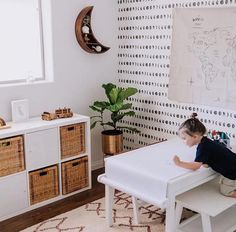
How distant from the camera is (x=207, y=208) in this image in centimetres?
235

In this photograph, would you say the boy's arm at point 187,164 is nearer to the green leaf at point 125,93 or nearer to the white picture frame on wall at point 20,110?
the green leaf at point 125,93

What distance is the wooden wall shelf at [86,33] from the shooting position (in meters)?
3.65

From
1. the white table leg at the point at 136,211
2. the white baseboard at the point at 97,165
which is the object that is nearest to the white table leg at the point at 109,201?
the white table leg at the point at 136,211

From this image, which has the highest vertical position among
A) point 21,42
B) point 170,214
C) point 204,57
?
point 21,42

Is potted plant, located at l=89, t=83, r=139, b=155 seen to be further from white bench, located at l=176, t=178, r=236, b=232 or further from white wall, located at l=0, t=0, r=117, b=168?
white bench, located at l=176, t=178, r=236, b=232

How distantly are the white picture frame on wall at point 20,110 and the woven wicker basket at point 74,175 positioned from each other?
57 centimetres

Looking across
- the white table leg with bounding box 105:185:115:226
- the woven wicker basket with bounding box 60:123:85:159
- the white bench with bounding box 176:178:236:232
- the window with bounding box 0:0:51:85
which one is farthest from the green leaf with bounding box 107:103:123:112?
the white bench with bounding box 176:178:236:232

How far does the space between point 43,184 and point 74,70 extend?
1.24m

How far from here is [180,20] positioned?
134 inches

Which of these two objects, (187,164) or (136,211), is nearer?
(187,164)

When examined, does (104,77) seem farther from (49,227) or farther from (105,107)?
(49,227)

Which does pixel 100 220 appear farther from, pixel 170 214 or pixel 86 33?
pixel 86 33

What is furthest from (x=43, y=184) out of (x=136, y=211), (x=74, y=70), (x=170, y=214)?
(x=170, y=214)

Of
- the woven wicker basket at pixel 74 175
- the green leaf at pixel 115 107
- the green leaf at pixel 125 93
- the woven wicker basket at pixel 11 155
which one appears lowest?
the woven wicker basket at pixel 74 175
